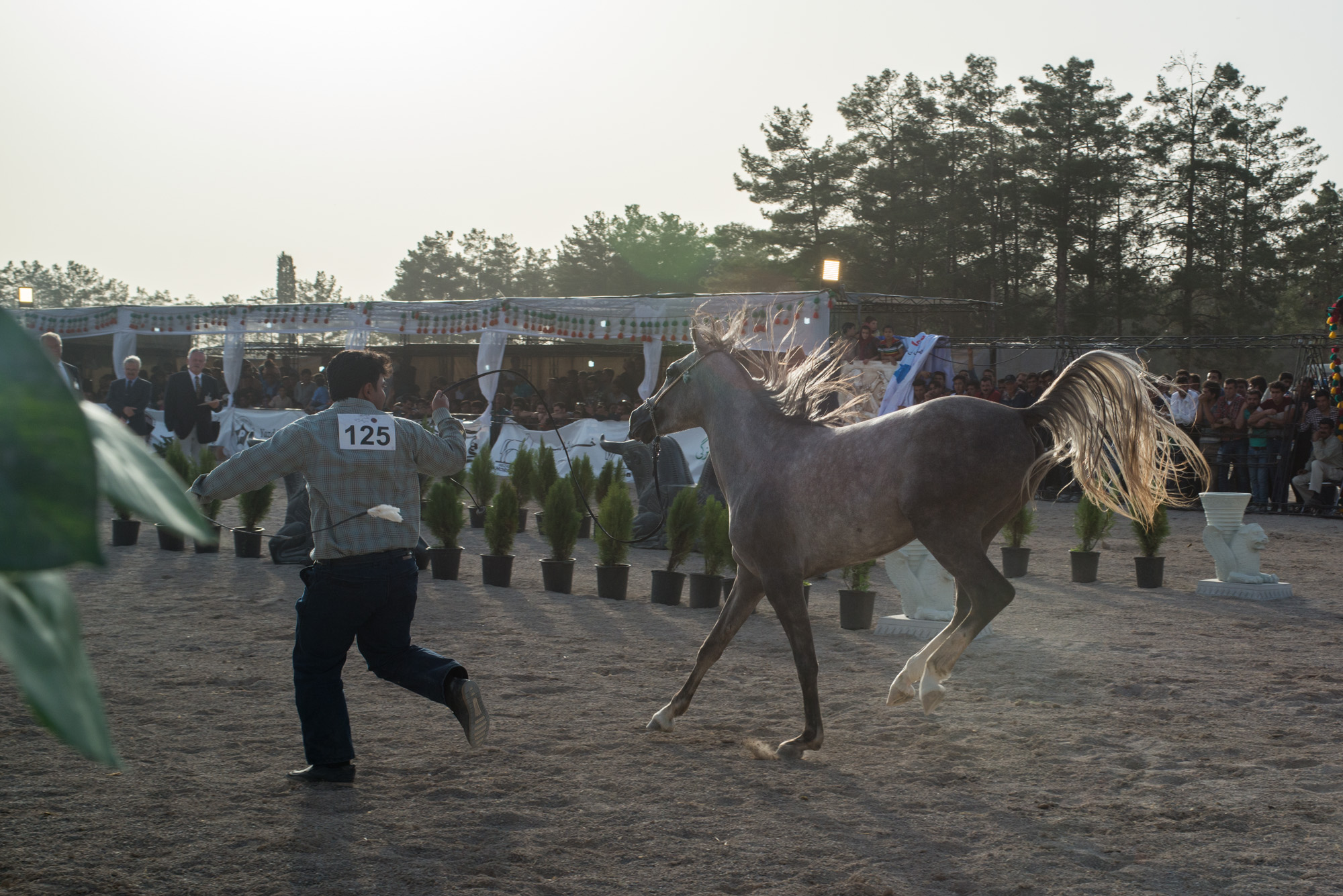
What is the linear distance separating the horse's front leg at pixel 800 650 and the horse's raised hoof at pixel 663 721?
1.93 feet

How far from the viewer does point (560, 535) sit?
386 inches

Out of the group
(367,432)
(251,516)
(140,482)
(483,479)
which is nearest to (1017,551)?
(483,479)

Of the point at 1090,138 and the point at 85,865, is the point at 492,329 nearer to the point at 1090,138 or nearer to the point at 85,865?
the point at 85,865

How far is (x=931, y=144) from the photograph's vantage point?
43.4 metres

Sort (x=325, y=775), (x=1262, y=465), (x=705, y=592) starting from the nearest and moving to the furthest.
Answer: (x=325, y=775) < (x=705, y=592) < (x=1262, y=465)

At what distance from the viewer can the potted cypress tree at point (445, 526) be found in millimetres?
10195

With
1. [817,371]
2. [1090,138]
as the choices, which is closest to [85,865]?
[817,371]

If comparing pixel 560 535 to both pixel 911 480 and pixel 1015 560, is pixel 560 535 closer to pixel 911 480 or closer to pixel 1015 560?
pixel 1015 560

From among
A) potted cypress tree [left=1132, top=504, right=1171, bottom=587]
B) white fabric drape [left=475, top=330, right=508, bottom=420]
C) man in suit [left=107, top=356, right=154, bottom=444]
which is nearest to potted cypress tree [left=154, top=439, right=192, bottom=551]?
man in suit [left=107, top=356, right=154, bottom=444]

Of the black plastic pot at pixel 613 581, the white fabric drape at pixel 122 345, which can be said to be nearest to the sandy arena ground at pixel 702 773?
the black plastic pot at pixel 613 581

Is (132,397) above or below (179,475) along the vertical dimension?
above

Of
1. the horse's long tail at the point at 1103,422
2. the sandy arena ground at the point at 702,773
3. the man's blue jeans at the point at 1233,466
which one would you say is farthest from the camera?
the man's blue jeans at the point at 1233,466

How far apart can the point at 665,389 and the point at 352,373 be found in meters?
1.72

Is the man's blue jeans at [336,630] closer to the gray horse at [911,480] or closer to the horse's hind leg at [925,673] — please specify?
the gray horse at [911,480]
